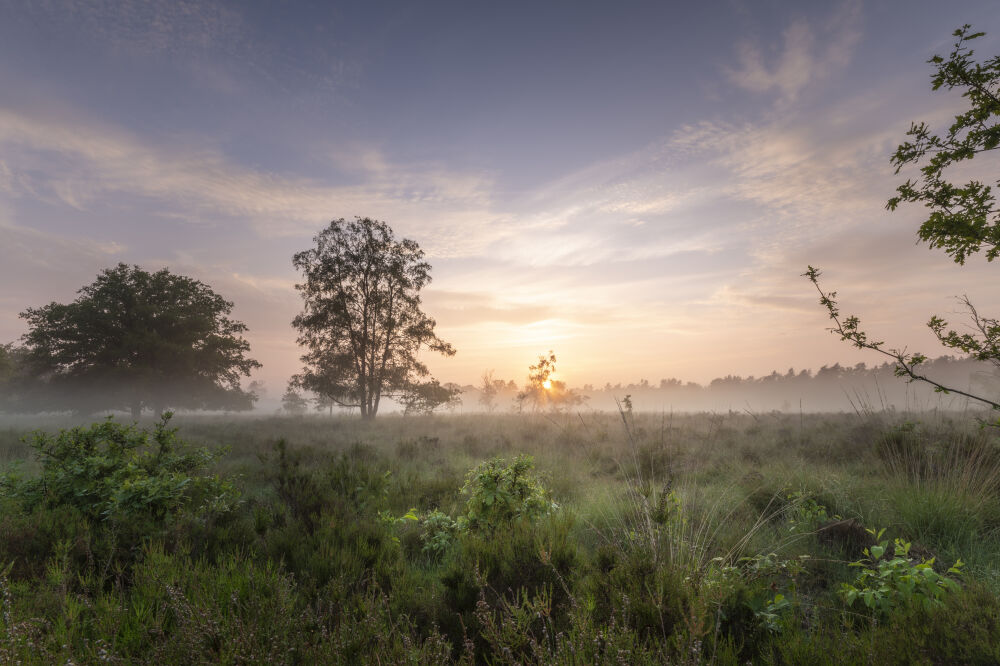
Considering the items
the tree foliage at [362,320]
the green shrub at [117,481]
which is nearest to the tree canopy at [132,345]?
the tree foliage at [362,320]

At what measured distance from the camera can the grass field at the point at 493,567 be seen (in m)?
2.33

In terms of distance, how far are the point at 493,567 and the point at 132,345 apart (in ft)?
114

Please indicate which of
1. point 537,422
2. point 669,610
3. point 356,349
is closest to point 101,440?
point 669,610

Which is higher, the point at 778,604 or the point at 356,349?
the point at 356,349

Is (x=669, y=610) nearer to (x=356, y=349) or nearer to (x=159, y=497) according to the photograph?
(x=159, y=497)

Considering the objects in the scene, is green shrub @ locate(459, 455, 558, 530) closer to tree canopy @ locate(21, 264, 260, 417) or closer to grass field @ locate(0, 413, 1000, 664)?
grass field @ locate(0, 413, 1000, 664)

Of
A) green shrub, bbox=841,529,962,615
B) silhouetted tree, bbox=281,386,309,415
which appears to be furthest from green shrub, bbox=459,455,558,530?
silhouetted tree, bbox=281,386,309,415

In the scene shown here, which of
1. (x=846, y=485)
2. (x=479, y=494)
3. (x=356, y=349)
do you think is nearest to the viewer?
(x=479, y=494)

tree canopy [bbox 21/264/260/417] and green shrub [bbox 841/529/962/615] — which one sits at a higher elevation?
tree canopy [bbox 21/264/260/417]

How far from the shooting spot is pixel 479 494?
196 inches

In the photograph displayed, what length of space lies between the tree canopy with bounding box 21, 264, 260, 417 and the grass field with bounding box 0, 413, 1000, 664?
95.0 ft

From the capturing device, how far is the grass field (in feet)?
7.66

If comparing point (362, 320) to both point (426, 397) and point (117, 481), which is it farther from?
point (117, 481)

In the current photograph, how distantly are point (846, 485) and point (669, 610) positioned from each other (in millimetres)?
5736
